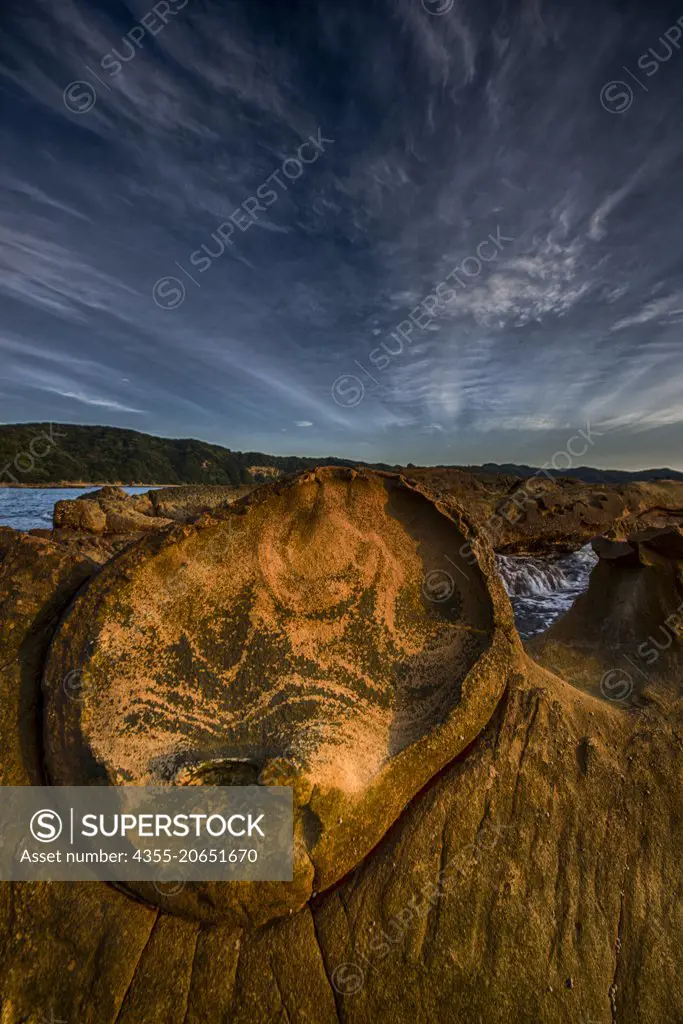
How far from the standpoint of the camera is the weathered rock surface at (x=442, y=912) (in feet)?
5.72

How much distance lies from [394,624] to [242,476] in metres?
83.9

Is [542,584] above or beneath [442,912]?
above

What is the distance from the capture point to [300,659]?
7.37 ft

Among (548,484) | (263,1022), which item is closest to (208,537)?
(263,1022)

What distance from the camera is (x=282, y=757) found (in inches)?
72.9

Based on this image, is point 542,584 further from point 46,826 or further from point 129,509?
point 129,509

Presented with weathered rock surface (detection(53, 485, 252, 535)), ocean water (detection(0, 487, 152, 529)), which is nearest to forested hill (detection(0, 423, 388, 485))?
ocean water (detection(0, 487, 152, 529))

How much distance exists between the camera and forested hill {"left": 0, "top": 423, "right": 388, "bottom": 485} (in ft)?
243

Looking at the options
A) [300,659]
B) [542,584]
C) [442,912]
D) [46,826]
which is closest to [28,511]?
[542,584]

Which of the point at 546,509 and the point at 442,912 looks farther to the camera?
the point at 546,509

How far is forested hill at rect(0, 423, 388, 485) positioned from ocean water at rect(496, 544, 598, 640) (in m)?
60.7

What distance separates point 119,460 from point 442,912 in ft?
307

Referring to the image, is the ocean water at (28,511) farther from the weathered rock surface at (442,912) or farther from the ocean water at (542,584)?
the ocean water at (542,584)

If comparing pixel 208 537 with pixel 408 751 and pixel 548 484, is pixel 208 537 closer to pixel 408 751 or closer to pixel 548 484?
pixel 408 751
